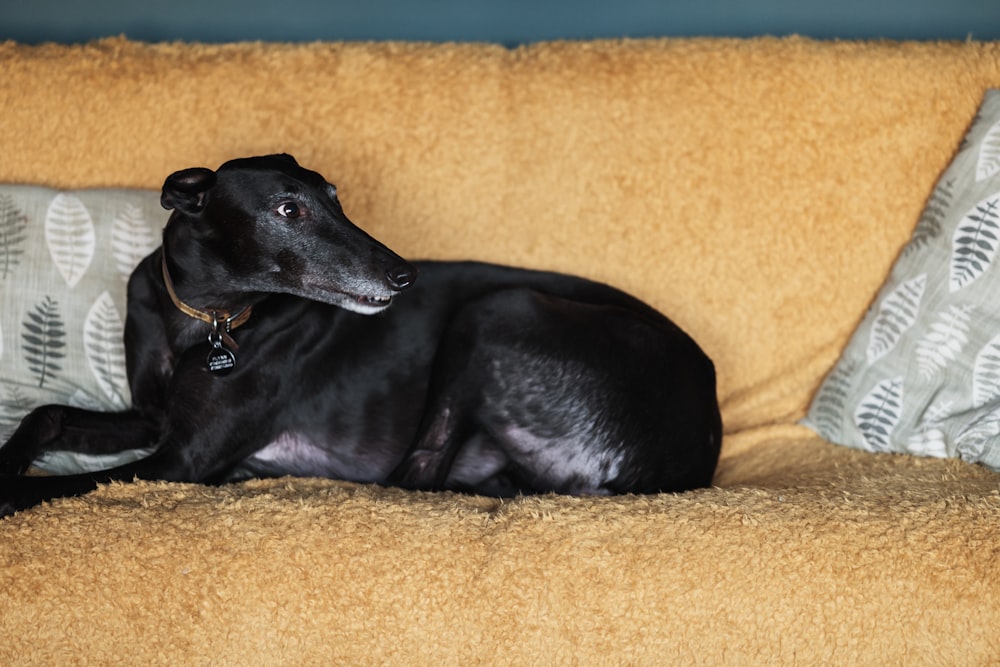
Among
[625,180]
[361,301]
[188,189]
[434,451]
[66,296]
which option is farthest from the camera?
[625,180]

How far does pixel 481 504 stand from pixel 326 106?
1.33m

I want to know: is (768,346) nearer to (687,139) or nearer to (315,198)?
(687,139)

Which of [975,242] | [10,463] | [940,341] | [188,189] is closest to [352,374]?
[188,189]

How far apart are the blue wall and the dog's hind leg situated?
141cm

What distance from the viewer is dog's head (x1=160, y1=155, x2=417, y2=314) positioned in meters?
2.14

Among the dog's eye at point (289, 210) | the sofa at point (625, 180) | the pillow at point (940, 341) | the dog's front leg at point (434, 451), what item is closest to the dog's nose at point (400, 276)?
the dog's eye at point (289, 210)

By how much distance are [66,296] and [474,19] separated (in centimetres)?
155

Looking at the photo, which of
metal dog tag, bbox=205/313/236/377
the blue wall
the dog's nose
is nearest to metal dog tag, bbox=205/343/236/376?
metal dog tag, bbox=205/313/236/377

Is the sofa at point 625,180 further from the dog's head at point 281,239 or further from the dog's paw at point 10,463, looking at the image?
the dog's head at point 281,239

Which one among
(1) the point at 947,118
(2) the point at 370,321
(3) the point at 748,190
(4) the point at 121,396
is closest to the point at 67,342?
(4) the point at 121,396

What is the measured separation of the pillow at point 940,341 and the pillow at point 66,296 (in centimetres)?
195

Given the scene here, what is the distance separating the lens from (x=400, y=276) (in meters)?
2.15

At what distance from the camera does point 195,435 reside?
2244 millimetres

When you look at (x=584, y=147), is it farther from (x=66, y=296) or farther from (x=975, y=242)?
(x=66, y=296)
